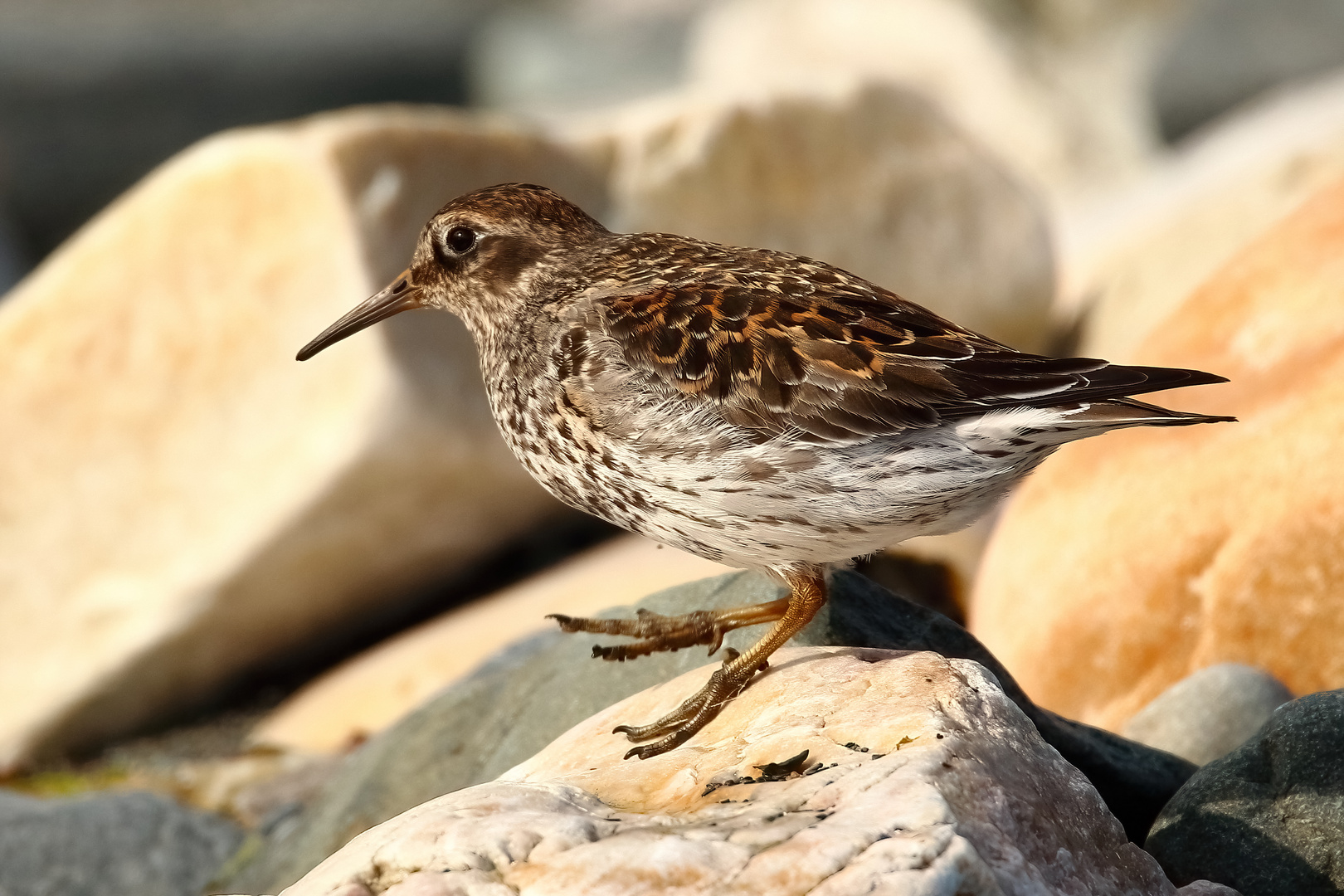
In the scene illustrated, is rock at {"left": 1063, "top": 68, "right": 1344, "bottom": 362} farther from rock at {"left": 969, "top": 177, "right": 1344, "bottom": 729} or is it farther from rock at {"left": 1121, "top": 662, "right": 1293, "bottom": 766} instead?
rock at {"left": 1121, "top": 662, "right": 1293, "bottom": 766}

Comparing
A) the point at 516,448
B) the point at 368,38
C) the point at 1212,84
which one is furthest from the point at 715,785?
the point at 368,38

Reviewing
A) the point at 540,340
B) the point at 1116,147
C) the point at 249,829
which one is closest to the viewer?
the point at 540,340

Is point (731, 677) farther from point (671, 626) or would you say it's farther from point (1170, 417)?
point (1170, 417)

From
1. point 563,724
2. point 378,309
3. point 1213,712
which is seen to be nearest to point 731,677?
point 563,724

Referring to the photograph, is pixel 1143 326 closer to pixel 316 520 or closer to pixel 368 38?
pixel 316 520

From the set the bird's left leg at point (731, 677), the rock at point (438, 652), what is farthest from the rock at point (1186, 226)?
the bird's left leg at point (731, 677)

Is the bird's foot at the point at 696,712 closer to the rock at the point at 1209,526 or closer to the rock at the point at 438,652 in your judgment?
the rock at the point at 1209,526
